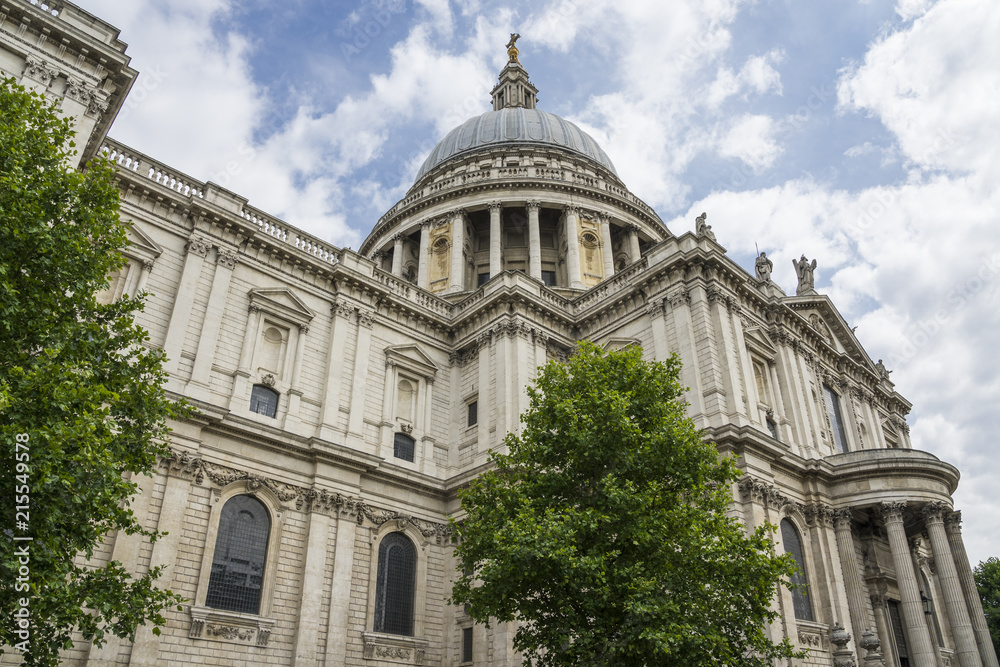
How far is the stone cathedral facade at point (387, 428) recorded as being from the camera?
2128 centimetres

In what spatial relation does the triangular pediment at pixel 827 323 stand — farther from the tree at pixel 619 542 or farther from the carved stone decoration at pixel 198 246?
the carved stone decoration at pixel 198 246

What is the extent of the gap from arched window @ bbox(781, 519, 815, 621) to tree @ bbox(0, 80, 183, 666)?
766 inches

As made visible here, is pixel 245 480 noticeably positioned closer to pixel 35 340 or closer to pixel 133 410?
pixel 133 410

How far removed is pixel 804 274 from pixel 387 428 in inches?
860

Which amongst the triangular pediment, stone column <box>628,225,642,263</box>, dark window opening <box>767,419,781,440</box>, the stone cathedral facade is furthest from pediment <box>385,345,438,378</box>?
stone column <box>628,225,642,263</box>

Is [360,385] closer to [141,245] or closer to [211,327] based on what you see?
[211,327]

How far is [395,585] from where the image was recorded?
25.4 meters

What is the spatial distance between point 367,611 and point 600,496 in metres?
10.9

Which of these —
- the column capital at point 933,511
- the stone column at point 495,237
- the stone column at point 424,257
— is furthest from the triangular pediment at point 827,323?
the stone column at point 424,257

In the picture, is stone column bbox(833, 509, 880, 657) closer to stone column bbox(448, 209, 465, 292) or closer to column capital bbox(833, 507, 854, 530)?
column capital bbox(833, 507, 854, 530)

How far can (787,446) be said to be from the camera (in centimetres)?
2566

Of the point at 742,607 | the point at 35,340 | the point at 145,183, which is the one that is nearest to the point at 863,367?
the point at 742,607

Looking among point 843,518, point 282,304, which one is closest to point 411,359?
point 282,304

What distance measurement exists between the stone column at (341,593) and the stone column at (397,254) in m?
23.9
